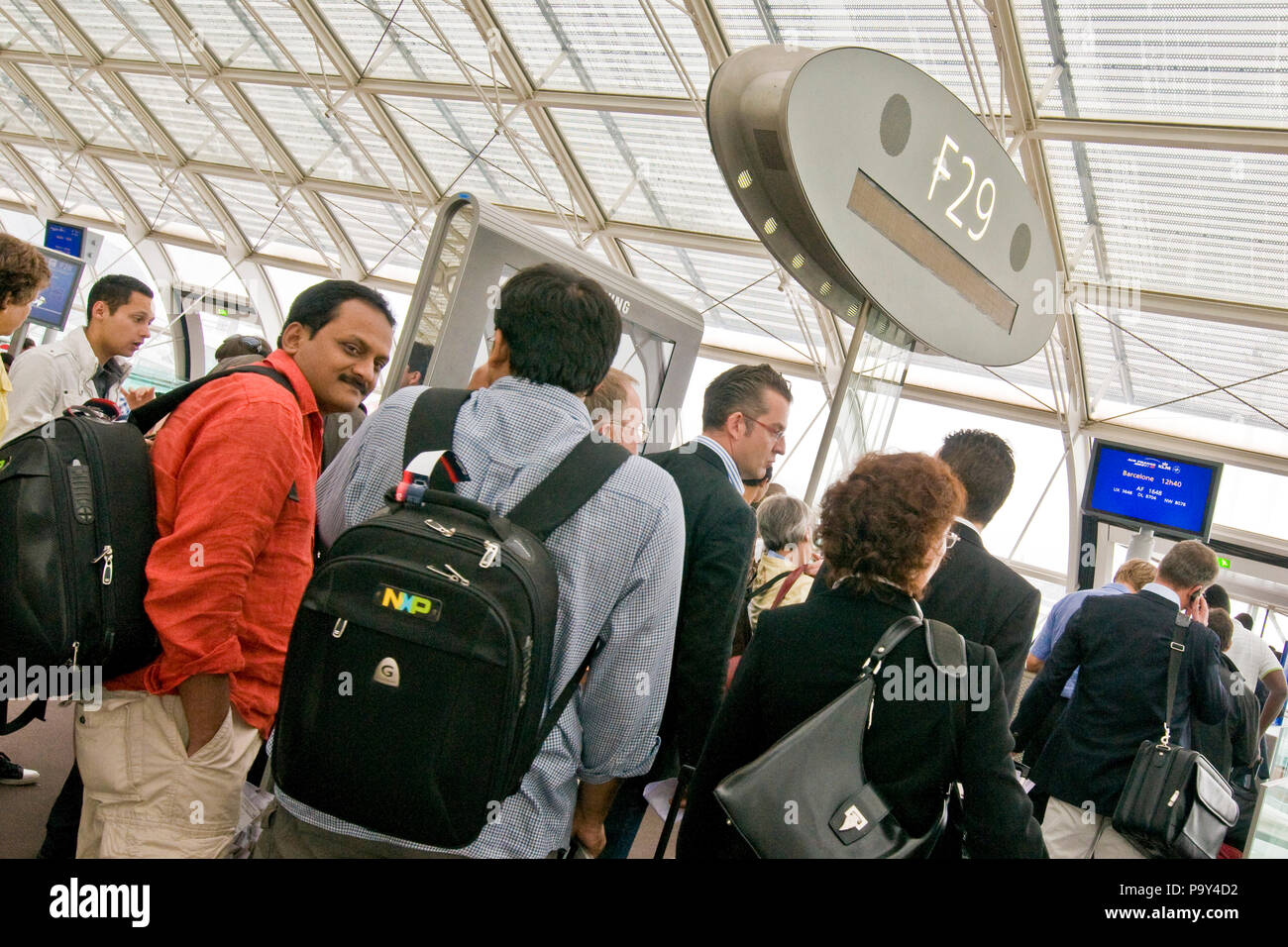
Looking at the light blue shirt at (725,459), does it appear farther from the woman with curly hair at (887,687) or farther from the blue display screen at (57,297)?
the blue display screen at (57,297)

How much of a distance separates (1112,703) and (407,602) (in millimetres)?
3085

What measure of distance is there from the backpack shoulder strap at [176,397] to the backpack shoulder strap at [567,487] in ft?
2.44

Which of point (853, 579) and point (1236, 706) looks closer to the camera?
point (853, 579)

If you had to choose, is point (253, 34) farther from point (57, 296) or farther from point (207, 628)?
point (207, 628)

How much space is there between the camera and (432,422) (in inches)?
73.1

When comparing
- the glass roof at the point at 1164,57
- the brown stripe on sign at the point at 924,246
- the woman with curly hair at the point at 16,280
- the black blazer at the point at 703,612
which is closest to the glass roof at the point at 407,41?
the glass roof at the point at 1164,57

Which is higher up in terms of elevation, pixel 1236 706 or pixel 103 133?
pixel 103 133

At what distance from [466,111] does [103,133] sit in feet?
36.2

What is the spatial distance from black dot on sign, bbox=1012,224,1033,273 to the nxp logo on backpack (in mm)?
2120

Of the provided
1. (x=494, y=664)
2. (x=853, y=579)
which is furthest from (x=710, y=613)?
(x=494, y=664)

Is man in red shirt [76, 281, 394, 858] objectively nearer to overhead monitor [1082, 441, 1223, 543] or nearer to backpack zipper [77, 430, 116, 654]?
backpack zipper [77, 430, 116, 654]

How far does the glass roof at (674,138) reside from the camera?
400 inches
